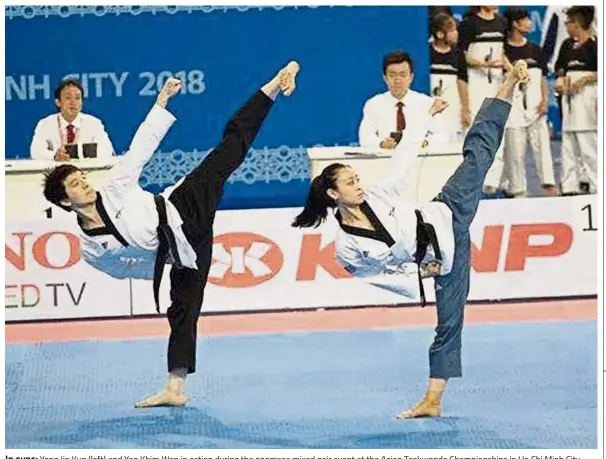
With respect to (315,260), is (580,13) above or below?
above

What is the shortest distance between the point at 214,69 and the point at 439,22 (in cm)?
91

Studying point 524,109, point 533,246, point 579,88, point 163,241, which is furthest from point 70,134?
point 579,88

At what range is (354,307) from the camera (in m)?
4.96

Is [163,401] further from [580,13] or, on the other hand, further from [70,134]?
[580,13]

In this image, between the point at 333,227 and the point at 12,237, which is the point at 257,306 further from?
the point at 12,237

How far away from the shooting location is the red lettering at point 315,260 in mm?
4867

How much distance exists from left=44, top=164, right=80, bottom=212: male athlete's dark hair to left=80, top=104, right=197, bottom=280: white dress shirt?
15 centimetres

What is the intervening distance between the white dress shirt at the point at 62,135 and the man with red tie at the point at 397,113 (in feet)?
3.29

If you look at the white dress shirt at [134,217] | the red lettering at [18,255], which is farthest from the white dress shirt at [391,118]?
the red lettering at [18,255]

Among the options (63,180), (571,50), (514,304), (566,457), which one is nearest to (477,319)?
(514,304)

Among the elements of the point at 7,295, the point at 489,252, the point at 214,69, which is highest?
the point at 214,69

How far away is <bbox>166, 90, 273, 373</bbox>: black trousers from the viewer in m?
4.71

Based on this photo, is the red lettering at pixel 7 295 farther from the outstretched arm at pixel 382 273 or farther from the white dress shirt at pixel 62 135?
the outstretched arm at pixel 382 273

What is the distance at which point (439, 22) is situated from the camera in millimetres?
4898
